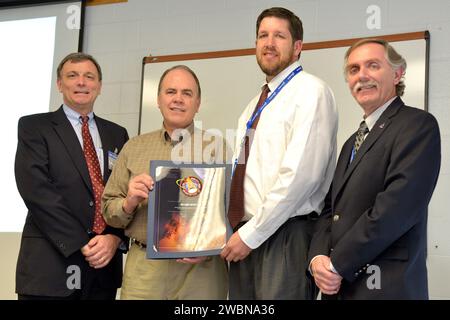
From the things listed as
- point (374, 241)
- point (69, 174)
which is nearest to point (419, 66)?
point (374, 241)

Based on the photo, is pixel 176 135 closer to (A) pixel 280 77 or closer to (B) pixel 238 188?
(B) pixel 238 188

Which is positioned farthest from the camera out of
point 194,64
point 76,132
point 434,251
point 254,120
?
point 194,64

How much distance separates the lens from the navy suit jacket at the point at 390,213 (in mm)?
1761

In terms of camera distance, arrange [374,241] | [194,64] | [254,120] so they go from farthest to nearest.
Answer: [194,64] < [254,120] < [374,241]

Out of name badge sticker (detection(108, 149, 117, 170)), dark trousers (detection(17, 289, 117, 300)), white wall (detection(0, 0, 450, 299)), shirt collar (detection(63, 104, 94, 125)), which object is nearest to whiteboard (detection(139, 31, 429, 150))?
white wall (detection(0, 0, 450, 299))

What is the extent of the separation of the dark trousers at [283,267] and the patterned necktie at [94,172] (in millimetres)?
734

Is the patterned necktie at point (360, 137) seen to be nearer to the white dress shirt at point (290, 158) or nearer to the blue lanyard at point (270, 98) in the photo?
the white dress shirt at point (290, 158)

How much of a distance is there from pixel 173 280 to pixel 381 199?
0.93 meters

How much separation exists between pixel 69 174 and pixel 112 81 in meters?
1.67

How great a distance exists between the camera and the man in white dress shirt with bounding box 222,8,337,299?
2055 millimetres

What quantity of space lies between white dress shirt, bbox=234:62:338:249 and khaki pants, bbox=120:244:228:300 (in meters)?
0.30

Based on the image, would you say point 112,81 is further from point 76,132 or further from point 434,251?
point 434,251

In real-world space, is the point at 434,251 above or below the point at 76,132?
below

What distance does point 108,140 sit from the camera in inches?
107
